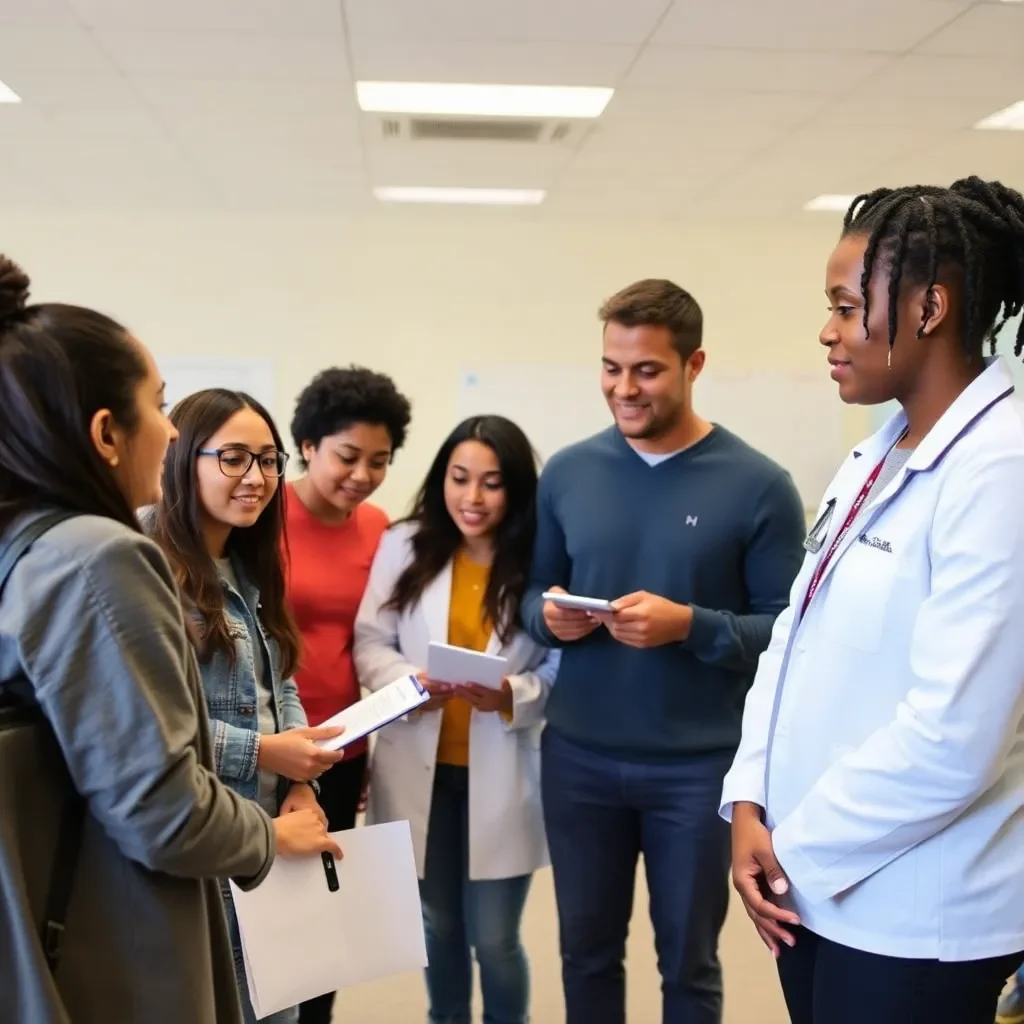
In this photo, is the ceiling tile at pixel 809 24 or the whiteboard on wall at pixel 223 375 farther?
the whiteboard on wall at pixel 223 375

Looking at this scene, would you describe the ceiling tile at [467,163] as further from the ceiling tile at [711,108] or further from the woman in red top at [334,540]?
the woman in red top at [334,540]

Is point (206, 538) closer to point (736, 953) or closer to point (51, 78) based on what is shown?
point (736, 953)

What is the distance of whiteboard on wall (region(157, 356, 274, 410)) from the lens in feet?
16.5

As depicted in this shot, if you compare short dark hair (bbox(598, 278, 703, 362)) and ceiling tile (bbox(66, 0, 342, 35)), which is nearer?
short dark hair (bbox(598, 278, 703, 362))

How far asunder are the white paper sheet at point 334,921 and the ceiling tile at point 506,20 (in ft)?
7.28

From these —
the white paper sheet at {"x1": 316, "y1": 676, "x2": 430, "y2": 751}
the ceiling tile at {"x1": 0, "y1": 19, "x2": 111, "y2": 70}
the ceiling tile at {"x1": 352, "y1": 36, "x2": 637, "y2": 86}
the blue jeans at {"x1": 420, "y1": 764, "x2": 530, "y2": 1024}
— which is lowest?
the blue jeans at {"x1": 420, "y1": 764, "x2": 530, "y2": 1024}

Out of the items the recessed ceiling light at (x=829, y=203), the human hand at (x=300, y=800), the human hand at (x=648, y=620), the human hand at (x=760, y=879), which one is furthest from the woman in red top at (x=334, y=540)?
the recessed ceiling light at (x=829, y=203)

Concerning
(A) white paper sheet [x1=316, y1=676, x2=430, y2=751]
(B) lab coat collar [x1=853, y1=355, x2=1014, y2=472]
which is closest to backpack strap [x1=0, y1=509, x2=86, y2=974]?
(A) white paper sheet [x1=316, y1=676, x2=430, y2=751]

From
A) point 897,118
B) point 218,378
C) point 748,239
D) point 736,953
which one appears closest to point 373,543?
point 736,953

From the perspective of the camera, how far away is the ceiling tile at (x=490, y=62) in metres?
2.90

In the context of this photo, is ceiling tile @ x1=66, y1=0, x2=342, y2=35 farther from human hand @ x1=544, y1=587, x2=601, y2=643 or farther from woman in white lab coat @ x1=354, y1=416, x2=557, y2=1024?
human hand @ x1=544, y1=587, x2=601, y2=643

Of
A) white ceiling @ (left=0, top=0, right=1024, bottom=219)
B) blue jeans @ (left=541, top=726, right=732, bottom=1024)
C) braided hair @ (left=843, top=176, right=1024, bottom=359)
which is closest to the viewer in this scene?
braided hair @ (left=843, top=176, right=1024, bottom=359)

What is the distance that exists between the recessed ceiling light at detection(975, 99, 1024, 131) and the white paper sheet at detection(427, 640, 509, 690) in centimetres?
296

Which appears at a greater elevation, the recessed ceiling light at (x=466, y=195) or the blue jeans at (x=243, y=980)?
the recessed ceiling light at (x=466, y=195)
